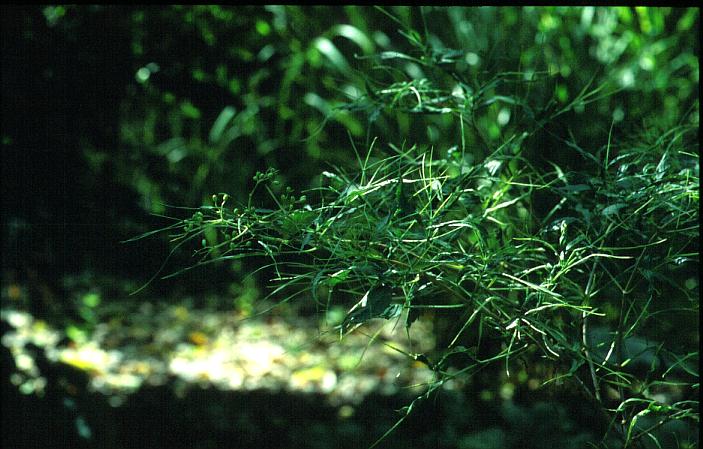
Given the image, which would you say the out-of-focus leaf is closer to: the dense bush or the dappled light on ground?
the dappled light on ground

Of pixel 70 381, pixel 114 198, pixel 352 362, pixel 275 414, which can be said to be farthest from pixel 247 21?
pixel 352 362

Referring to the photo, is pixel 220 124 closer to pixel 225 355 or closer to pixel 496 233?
pixel 225 355

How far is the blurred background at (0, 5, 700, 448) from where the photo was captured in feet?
5.76

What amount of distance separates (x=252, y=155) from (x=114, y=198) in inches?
80.3

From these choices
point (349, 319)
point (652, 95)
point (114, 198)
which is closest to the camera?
point (349, 319)

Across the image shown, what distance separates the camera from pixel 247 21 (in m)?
2.16

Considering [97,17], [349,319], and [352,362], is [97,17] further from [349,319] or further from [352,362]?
[352,362]

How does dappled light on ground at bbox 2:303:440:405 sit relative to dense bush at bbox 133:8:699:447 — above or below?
below

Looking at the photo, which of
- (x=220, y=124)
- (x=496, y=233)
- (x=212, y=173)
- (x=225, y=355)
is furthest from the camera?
(x=212, y=173)

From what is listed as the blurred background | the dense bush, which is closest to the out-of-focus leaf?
the blurred background

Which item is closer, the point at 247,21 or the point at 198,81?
the point at 198,81

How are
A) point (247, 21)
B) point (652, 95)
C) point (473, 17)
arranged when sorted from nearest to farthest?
point (247, 21), point (652, 95), point (473, 17)

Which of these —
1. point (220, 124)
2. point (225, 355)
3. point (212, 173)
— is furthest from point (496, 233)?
point (212, 173)

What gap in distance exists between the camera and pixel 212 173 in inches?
146
